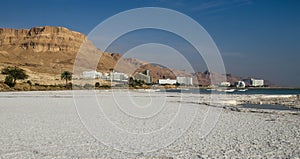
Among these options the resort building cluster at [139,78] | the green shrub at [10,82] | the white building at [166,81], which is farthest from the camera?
the white building at [166,81]

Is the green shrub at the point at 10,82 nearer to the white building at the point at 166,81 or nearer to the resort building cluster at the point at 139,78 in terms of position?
the resort building cluster at the point at 139,78

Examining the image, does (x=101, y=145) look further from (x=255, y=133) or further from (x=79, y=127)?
(x=255, y=133)

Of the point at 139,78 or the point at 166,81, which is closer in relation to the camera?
the point at 139,78

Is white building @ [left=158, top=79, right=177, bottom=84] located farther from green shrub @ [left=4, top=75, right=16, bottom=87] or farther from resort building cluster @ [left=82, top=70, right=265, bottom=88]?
green shrub @ [left=4, top=75, right=16, bottom=87]

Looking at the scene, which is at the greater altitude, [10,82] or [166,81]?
[166,81]

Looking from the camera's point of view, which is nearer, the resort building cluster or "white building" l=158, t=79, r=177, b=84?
the resort building cluster

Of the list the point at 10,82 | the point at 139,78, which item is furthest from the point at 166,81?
the point at 10,82

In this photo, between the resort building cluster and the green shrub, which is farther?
the resort building cluster

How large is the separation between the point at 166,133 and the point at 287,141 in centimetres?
397

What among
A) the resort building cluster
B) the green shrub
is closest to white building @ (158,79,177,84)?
the resort building cluster

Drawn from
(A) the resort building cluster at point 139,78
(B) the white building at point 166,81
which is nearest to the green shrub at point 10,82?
(A) the resort building cluster at point 139,78

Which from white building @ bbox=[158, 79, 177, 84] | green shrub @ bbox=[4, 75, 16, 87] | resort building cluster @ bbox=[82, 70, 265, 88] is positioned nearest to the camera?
green shrub @ bbox=[4, 75, 16, 87]

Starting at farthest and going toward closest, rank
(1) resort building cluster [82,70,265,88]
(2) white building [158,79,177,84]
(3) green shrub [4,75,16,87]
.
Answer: (2) white building [158,79,177,84] → (1) resort building cluster [82,70,265,88] → (3) green shrub [4,75,16,87]

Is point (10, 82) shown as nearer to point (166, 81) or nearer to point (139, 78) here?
point (139, 78)
